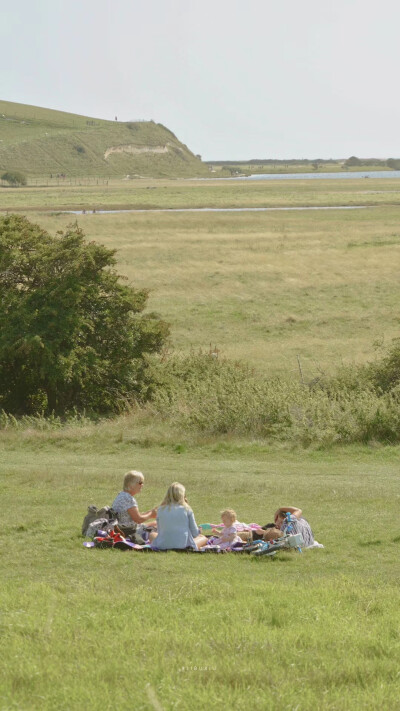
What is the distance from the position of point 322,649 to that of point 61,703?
208cm

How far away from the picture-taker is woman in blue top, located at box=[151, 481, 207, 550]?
38.6 feet


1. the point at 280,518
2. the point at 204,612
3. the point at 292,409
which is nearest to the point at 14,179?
the point at 292,409

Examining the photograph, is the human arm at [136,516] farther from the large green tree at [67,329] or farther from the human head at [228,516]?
the large green tree at [67,329]

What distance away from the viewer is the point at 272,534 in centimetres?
1198

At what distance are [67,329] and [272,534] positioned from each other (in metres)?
16.4

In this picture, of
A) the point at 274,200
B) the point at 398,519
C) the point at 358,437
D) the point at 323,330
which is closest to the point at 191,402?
the point at 358,437

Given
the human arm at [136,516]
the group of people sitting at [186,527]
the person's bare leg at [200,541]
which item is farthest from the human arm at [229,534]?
the human arm at [136,516]

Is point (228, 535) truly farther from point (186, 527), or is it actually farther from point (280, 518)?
point (280, 518)

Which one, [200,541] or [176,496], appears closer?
[176,496]

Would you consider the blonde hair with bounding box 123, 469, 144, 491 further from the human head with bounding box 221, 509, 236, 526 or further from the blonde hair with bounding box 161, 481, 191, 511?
the human head with bounding box 221, 509, 236, 526

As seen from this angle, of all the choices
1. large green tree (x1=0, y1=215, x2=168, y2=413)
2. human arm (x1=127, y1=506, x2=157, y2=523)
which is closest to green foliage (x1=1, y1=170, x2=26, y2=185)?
large green tree (x1=0, y1=215, x2=168, y2=413)

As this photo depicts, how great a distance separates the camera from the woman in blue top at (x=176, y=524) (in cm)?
1176

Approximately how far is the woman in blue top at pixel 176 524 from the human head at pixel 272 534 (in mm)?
865

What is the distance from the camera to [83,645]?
23.5ft
